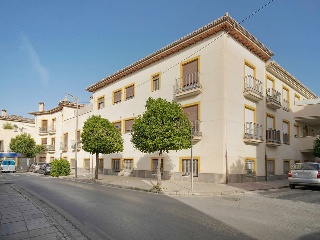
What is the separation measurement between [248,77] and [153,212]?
14.0 meters

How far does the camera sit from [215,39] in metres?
16.4

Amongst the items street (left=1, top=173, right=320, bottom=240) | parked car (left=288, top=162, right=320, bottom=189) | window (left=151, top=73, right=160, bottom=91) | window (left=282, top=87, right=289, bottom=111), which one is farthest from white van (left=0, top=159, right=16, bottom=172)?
window (left=282, top=87, right=289, bottom=111)

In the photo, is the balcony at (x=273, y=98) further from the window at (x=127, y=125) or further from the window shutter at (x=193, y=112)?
the window at (x=127, y=125)

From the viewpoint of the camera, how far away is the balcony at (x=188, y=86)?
1686 cm

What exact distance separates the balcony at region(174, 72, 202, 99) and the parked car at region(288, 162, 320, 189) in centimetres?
754

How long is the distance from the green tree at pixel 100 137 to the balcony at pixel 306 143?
18044mm

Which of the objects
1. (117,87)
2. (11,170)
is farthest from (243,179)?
(11,170)

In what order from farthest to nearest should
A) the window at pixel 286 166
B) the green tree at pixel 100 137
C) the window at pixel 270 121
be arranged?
the window at pixel 286 166
the window at pixel 270 121
the green tree at pixel 100 137

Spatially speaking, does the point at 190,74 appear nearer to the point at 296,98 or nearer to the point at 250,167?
the point at 250,167

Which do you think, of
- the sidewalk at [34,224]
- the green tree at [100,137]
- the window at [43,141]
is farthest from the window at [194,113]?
the window at [43,141]

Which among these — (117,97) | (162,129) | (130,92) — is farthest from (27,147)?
(162,129)

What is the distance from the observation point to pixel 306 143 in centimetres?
2423

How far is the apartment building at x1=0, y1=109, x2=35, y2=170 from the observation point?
42500 mm

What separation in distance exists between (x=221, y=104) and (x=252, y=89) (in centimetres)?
365
